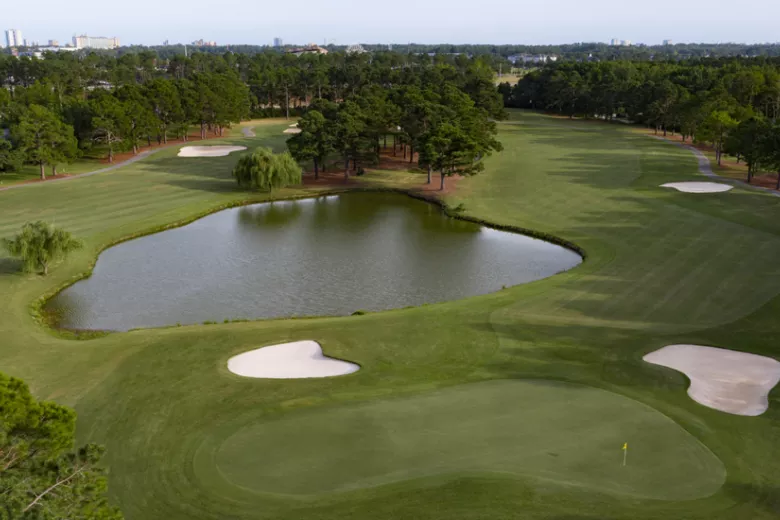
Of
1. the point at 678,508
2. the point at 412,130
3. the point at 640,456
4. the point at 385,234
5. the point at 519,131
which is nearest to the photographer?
the point at 678,508

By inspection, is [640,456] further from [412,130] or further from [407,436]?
[412,130]

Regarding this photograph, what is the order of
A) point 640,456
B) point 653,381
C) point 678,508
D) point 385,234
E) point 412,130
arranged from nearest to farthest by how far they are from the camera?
point 678,508, point 640,456, point 653,381, point 385,234, point 412,130

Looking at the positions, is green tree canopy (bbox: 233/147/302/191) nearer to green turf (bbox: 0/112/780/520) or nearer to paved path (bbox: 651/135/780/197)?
green turf (bbox: 0/112/780/520)

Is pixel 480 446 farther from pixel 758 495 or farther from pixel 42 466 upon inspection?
pixel 42 466

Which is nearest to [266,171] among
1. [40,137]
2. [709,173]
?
[40,137]

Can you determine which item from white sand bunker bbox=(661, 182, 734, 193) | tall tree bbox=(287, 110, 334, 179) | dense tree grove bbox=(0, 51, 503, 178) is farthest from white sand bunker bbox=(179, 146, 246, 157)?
white sand bunker bbox=(661, 182, 734, 193)

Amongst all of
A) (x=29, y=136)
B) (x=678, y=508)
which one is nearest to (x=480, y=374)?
(x=678, y=508)

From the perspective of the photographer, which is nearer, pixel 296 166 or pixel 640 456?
pixel 640 456
